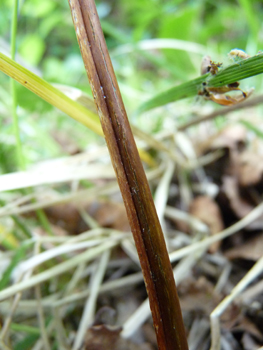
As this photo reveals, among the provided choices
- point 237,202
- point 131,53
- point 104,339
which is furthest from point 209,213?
point 131,53

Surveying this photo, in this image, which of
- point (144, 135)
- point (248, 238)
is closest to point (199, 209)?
point (248, 238)

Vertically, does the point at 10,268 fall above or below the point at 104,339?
above

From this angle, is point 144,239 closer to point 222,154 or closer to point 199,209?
point 199,209

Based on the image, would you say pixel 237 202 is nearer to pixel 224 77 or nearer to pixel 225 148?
pixel 225 148

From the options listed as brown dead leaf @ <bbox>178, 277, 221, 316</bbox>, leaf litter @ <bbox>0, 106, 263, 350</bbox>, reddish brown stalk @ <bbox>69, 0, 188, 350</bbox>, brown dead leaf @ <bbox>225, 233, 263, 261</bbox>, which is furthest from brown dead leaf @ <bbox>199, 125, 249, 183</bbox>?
reddish brown stalk @ <bbox>69, 0, 188, 350</bbox>

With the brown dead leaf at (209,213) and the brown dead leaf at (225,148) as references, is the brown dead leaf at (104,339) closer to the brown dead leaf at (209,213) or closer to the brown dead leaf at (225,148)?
the brown dead leaf at (209,213)
